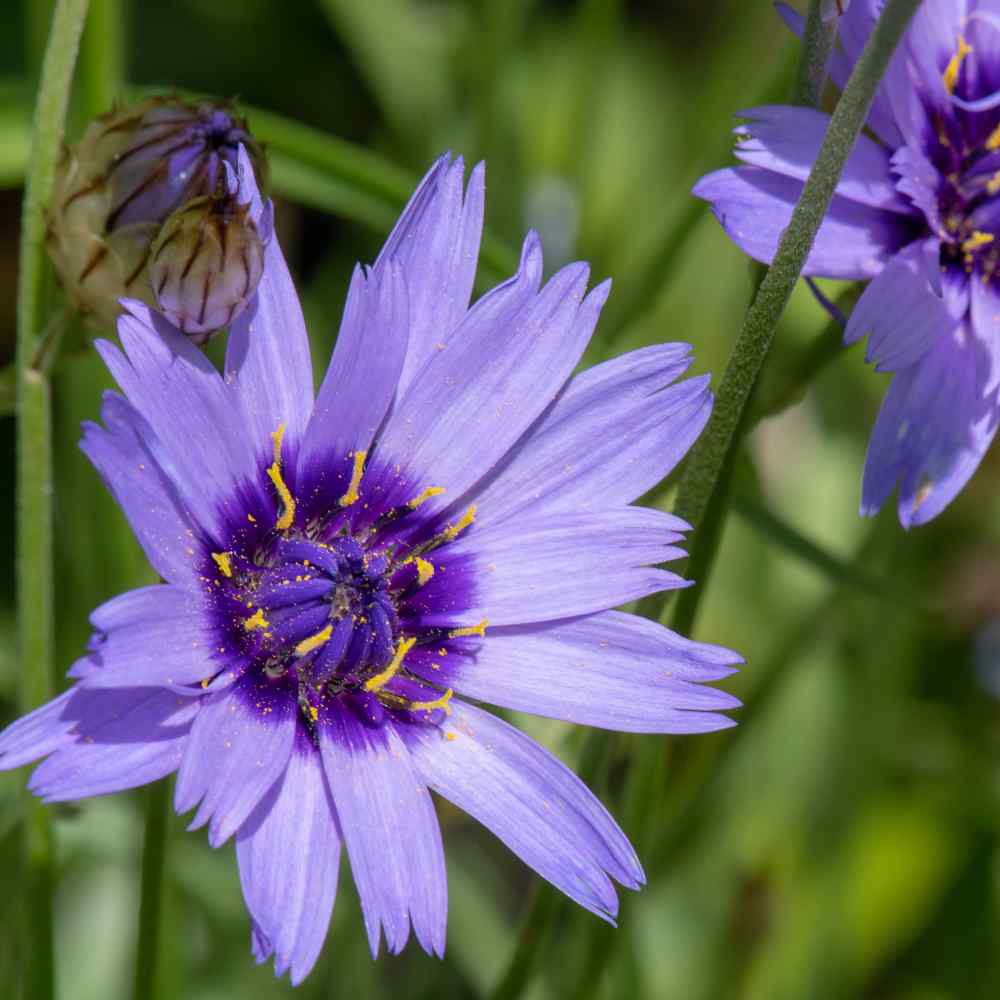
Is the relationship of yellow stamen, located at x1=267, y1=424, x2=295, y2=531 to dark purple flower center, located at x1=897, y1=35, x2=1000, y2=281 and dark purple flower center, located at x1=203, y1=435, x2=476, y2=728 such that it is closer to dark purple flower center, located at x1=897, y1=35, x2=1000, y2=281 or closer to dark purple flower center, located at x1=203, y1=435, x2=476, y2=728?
dark purple flower center, located at x1=203, y1=435, x2=476, y2=728

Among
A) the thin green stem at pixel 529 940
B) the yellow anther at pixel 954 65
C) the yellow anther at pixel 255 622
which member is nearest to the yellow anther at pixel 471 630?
the yellow anther at pixel 255 622

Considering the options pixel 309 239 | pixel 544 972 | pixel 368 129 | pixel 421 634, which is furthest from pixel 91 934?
pixel 368 129

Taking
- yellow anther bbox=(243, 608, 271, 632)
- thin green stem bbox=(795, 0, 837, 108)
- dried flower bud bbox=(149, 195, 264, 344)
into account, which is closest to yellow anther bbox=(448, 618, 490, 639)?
yellow anther bbox=(243, 608, 271, 632)

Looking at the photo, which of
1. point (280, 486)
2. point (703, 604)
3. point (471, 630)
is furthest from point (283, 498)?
point (703, 604)

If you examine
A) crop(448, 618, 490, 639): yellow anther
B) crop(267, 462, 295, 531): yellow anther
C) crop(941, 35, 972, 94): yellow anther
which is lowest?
crop(448, 618, 490, 639): yellow anther

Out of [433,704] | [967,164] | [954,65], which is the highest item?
[954,65]

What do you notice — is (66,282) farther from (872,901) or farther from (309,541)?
(872,901)

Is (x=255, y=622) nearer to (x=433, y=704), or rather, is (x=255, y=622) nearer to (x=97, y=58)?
(x=433, y=704)
